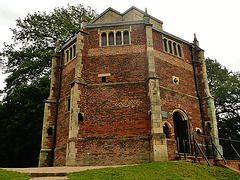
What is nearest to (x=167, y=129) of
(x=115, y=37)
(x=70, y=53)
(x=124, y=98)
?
(x=124, y=98)

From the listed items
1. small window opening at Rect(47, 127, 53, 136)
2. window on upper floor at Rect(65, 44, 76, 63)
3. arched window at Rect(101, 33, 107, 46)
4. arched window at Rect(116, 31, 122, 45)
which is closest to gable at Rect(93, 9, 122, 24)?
arched window at Rect(101, 33, 107, 46)

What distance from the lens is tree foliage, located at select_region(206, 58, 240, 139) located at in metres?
26.5

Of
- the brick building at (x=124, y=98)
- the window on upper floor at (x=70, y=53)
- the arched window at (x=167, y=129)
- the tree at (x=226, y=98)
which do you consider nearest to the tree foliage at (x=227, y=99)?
the tree at (x=226, y=98)

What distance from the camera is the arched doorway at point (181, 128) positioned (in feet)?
56.6

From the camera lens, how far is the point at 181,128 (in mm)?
17672

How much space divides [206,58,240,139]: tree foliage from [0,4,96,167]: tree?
17556 mm

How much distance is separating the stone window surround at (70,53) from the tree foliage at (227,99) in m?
17.4

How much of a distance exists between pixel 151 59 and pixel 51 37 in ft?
50.1

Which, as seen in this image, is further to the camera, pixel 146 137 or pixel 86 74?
pixel 86 74

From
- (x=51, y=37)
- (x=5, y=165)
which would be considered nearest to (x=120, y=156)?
(x=5, y=165)

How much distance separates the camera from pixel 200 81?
64.8ft

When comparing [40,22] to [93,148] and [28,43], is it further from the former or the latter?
[93,148]

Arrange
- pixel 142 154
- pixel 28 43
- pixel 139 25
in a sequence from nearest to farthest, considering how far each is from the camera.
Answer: pixel 142 154
pixel 139 25
pixel 28 43

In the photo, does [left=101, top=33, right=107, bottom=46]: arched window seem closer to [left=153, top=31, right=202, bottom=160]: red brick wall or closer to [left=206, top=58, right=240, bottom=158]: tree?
[left=153, top=31, right=202, bottom=160]: red brick wall
